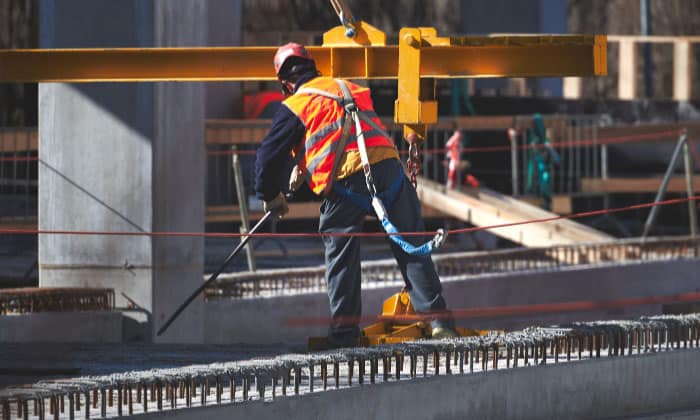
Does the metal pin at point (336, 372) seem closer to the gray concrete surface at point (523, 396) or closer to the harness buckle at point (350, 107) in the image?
the gray concrete surface at point (523, 396)

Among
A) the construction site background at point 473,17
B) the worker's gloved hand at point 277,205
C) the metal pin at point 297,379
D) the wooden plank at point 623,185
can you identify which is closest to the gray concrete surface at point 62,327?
the worker's gloved hand at point 277,205

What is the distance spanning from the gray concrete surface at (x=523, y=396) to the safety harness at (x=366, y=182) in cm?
110

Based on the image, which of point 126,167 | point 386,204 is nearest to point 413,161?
point 386,204

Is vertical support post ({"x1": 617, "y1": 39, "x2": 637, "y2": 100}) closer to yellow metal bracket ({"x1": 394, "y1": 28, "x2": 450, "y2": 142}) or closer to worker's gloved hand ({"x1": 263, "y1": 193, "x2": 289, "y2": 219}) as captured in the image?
yellow metal bracket ({"x1": 394, "y1": 28, "x2": 450, "y2": 142})

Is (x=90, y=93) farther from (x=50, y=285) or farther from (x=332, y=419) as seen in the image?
(x=332, y=419)

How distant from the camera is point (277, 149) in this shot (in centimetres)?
960

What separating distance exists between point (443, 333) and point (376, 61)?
1.98 meters

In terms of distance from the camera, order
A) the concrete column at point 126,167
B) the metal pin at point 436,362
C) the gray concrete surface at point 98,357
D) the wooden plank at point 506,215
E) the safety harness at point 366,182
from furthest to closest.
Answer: the wooden plank at point 506,215 → the concrete column at point 126,167 → the safety harness at point 366,182 → the gray concrete surface at point 98,357 → the metal pin at point 436,362

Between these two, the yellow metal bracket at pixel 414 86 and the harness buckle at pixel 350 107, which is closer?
the harness buckle at pixel 350 107

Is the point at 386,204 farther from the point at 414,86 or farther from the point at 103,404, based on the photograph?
the point at 103,404

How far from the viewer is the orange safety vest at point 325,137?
31.7 ft

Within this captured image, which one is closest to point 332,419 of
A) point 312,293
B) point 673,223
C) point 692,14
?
point 312,293

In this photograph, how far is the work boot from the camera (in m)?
9.95

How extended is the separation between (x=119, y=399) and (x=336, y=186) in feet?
7.51
